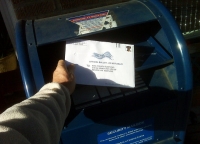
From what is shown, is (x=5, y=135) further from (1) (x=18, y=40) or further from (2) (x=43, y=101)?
(1) (x=18, y=40)

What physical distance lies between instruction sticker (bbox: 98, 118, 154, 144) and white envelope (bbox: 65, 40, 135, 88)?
10.1 inches

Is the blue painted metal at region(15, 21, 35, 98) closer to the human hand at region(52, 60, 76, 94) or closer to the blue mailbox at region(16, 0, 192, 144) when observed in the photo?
the blue mailbox at region(16, 0, 192, 144)

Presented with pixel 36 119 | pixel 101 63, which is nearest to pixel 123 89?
pixel 101 63

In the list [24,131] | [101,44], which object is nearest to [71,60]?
[101,44]

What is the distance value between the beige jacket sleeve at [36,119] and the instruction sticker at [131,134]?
0.48 meters

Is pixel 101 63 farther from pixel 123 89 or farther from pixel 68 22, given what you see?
pixel 68 22

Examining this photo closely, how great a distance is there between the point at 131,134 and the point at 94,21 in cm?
66

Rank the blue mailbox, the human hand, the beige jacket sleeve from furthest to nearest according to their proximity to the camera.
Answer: the blue mailbox → the human hand → the beige jacket sleeve

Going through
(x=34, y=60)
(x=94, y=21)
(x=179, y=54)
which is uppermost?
(x=94, y=21)

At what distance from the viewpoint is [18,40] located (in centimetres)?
141

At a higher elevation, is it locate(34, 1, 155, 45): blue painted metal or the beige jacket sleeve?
locate(34, 1, 155, 45): blue painted metal

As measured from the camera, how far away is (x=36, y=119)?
83 centimetres

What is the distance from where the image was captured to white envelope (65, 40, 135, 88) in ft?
4.54

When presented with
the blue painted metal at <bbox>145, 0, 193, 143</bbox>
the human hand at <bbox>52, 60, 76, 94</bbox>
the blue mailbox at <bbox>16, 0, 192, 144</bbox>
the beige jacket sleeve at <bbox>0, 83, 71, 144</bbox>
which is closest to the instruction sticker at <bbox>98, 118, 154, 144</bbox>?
the blue mailbox at <bbox>16, 0, 192, 144</bbox>
